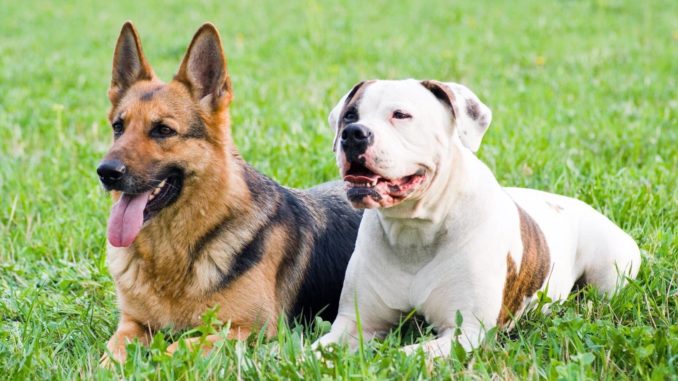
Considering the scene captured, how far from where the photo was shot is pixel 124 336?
399 centimetres

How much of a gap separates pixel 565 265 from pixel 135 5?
47.2ft

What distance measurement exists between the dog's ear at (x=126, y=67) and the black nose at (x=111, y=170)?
0.68m

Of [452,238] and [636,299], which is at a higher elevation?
[452,238]

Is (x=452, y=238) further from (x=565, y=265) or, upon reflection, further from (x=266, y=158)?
(x=266, y=158)

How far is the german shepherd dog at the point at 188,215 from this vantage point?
158 inches

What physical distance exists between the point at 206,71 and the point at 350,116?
904mm

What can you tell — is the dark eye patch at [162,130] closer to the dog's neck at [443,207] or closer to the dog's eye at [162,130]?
the dog's eye at [162,130]

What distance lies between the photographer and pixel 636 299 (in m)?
4.18

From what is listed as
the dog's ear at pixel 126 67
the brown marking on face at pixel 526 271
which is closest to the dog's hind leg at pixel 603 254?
the brown marking on face at pixel 526 271

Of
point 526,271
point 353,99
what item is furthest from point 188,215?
point 526,271

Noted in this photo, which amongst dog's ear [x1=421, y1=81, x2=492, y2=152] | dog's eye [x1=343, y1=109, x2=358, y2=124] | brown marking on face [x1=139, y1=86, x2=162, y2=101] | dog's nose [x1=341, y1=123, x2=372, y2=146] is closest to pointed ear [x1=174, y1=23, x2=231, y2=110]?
brown marking on face [x1=139, y1=86, x2=162, y2=101]

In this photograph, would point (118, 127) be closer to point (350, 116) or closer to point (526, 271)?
point (350, 116)

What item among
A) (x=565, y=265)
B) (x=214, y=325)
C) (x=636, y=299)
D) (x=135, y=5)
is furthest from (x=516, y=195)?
(x=135, y=5)

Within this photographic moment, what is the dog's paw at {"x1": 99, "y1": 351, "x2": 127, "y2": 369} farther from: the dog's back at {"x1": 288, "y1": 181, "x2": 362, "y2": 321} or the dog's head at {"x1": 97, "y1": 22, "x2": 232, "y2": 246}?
the dog's back at {"x1": 288, "y1": 181, "x2": 362, "y2": 321}
